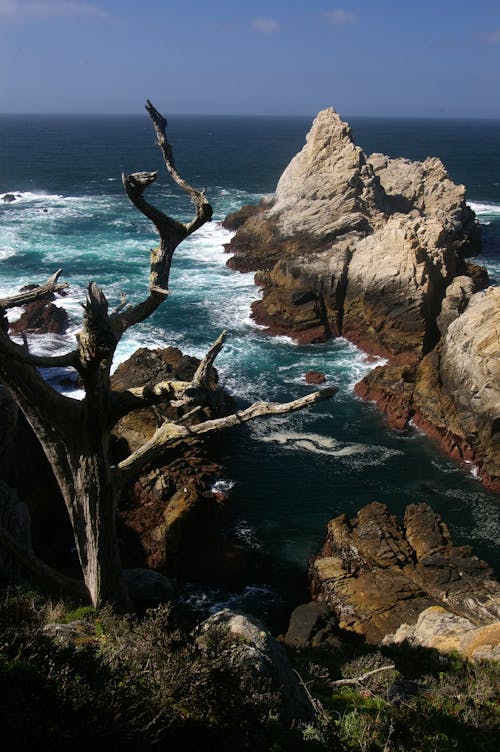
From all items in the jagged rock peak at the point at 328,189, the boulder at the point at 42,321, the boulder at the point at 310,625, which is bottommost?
the boulder at the point at 310,625

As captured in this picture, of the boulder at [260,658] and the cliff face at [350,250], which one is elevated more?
the cliff face at [350,250]

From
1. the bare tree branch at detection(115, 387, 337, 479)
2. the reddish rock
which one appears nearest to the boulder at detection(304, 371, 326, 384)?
the reddish rock

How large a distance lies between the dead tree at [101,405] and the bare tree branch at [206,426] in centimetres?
1

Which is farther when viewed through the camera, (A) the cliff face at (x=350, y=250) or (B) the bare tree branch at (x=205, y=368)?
(A) the cliff face at (x=350, y=250)

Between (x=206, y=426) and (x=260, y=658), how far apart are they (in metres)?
2.99

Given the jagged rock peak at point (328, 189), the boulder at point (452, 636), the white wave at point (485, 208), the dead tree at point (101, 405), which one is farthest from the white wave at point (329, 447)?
the white wave at point (485, 208)

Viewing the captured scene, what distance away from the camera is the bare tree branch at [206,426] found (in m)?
6.50

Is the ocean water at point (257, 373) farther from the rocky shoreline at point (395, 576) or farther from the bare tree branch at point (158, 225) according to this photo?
the bare tree branch at point (158, 225)

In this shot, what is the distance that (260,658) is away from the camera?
22.9 feet

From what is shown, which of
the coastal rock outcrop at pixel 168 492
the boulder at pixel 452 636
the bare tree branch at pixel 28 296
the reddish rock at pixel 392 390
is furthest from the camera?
the reddish rock at pixel 392 390

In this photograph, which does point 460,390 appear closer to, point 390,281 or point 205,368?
point 390,281

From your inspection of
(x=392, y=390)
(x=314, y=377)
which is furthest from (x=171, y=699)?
(x=314, y=377)

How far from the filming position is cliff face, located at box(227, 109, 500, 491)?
24.6m

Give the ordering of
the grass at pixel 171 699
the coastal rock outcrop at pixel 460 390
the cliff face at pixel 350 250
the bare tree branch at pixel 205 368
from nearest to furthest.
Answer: the grass at pixel 171 699 < the bare tree branch at pixel 205 368 < the coastal rock outcrop at pixel 460 390 < the cliff face at pixel 350 250
